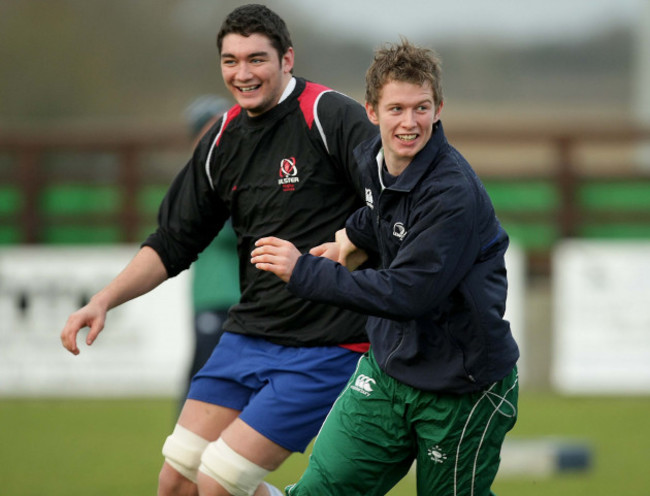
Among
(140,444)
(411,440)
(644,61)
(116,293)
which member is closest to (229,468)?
(411,440)

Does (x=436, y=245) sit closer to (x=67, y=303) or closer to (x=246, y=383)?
(x=246, y=383)

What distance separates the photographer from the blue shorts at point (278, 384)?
4469 mm

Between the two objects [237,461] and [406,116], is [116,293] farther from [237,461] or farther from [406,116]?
[406,116]

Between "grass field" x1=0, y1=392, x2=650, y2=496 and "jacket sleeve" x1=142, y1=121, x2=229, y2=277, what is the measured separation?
98.8 inches

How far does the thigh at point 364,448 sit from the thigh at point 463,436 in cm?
9

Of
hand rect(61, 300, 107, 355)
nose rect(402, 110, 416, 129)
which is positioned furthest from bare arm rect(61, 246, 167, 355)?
nose rect(402, 110, 416, 129)

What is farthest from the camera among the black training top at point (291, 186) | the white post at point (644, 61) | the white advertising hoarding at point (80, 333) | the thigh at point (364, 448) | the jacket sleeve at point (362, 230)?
the white post at point (644, 61)

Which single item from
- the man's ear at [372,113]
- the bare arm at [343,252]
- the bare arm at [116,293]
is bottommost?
the bare arm at [116,293]

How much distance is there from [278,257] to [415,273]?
438 mm

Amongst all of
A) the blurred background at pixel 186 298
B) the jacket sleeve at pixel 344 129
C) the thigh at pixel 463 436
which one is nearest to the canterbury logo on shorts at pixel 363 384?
the thigh at pixel 463 436

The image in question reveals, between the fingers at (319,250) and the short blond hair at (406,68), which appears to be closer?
the short blond hair at (406,68)

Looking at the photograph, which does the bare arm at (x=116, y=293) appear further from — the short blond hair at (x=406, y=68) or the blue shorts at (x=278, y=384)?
the short blond hair at (x=406, y=68)

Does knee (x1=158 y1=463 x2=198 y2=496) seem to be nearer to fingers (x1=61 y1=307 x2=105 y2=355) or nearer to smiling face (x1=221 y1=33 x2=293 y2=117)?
fingers (x1=61 y1=307 x2=105 y2=355)

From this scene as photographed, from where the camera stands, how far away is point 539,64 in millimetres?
30000
